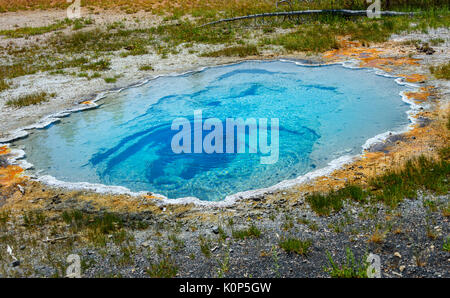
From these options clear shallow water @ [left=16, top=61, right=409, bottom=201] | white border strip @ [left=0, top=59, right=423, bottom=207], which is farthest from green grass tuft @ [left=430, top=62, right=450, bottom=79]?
clear shallow water @ [left=16, top=61, right=409, bottom=201]

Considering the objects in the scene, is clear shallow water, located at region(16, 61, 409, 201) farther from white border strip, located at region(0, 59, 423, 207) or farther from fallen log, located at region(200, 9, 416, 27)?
fallen log, located at region(200, 9, 416, 27)

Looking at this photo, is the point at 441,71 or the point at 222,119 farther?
the point at 441,71

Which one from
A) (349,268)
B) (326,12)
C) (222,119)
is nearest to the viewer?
(349,268)

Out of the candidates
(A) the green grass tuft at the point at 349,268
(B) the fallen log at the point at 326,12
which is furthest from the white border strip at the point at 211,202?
(B) the fallen log at the point at 326,12

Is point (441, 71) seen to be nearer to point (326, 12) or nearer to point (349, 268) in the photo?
point (349, 268)

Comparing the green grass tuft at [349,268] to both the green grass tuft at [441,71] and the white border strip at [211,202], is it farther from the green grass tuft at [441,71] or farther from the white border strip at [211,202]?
the green grass tuft at [441,71]

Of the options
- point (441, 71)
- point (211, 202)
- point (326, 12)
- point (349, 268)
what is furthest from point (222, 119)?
point (326, 12)

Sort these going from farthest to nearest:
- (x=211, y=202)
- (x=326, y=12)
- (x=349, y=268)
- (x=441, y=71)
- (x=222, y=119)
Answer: (x=326, y=12), (x=441, y=71), (x=222, y=119), (x=211, y=202), (x=349, y=268)

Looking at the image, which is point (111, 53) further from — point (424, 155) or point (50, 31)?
point (424, 155)

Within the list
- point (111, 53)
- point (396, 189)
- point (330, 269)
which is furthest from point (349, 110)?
point (111, 53)
